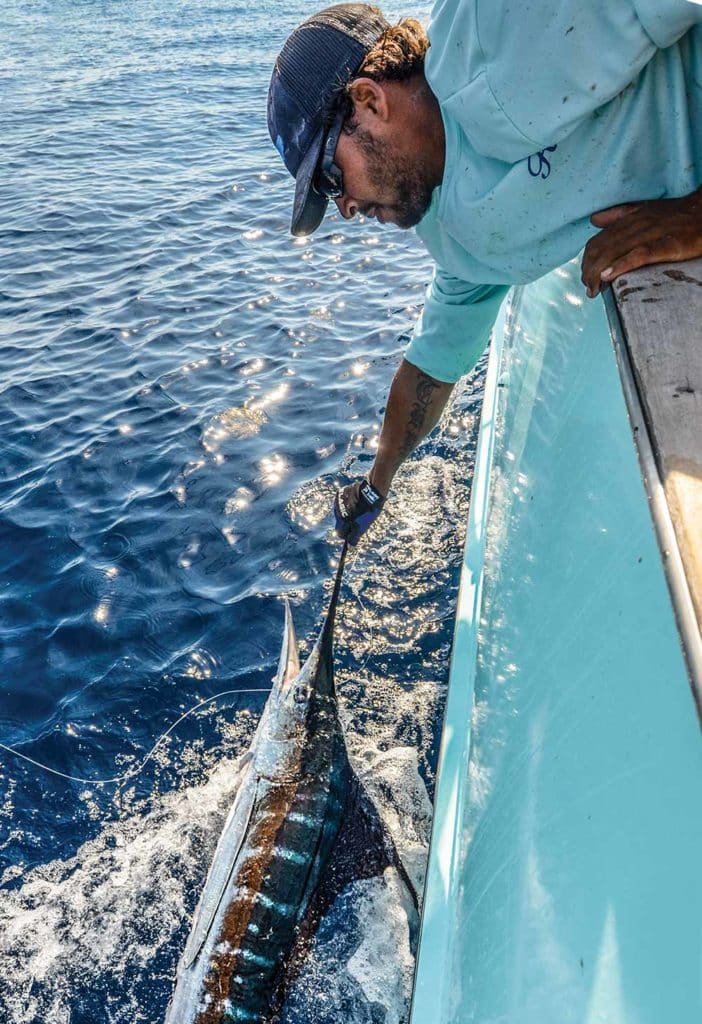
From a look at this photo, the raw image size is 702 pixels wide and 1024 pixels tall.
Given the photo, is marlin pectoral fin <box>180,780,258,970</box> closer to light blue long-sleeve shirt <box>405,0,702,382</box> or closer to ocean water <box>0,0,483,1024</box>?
ocean water <box>0,0,483,1024</box>

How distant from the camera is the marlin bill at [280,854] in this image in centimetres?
249

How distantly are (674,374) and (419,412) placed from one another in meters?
1.87

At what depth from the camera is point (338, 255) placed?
29.2 ft

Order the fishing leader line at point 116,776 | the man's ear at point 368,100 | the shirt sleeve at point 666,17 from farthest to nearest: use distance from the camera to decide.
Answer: the fishing leader line at point 116,776, the man's ear at point 368,100, the shirt sleeve at point 666,17

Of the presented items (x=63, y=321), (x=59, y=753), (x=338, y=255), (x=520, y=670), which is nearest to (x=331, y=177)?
(x=520, y=670)

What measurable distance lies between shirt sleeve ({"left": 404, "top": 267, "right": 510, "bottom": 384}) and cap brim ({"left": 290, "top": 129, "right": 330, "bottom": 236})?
2.07ft

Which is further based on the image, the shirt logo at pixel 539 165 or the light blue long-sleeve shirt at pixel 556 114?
the shirt logo at pixel 539 165

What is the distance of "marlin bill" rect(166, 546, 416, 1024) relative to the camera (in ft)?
8.17

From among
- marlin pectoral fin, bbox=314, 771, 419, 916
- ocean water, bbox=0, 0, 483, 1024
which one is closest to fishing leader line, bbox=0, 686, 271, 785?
ocean water, bbox=0, 0, 483, 1024

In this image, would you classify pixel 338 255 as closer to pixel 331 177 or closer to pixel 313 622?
pixel 313 622

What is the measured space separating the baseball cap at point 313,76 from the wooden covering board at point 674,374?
114cm

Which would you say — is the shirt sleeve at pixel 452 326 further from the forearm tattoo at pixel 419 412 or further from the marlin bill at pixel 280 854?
the marlin bill at pixel 280 854

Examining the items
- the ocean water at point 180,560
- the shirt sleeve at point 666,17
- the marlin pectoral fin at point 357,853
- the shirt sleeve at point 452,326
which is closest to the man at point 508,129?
the shirt sleeve at point 666,17

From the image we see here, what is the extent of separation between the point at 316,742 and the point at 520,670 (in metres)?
0.81
